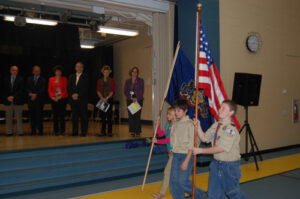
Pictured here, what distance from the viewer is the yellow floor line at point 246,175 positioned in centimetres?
412

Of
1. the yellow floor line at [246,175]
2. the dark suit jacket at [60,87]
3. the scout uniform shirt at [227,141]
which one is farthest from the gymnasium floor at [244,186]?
the dark suit jacket at [60,87]

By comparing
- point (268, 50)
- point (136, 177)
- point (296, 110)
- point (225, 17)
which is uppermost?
point (225, 17)

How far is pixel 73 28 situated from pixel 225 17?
5.98 meters

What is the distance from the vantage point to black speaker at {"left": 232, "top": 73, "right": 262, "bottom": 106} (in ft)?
19.5

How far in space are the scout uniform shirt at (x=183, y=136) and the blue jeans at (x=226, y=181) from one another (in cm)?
39

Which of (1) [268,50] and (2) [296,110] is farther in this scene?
(2) [296,110]

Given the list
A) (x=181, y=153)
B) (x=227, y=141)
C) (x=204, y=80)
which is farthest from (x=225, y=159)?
(x=204, y=80)

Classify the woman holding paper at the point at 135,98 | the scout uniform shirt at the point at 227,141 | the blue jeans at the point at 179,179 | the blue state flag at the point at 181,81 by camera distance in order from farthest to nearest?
the woman holding paper at the point at 135,98 < the blue state flag at the point at 181,81 < the blue jeans at the point at 179,179 < the scout uniform shirt at the point at 227,141

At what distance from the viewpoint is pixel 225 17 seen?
666 centimetres

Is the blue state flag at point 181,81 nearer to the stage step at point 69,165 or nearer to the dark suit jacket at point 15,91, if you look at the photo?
the stage step at point 69,165

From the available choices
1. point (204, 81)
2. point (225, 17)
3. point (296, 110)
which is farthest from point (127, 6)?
point (296, 110)

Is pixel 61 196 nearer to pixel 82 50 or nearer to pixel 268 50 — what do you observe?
A: pixel 268 50

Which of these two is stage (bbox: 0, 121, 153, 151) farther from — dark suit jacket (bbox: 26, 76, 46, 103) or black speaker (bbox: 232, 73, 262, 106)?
black speaker (bbox: 232, 73, 262, 106)

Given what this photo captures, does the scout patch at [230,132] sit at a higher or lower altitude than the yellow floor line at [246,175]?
higher
